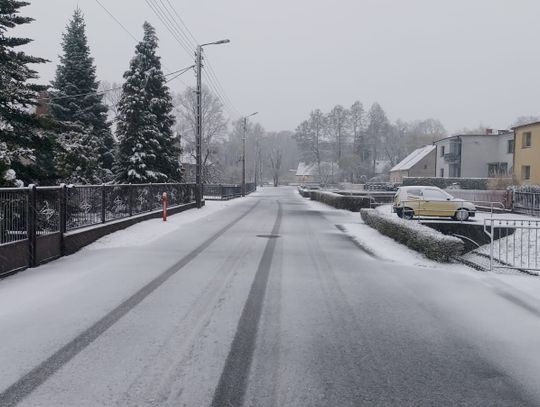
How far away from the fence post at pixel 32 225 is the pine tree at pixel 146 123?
1867cm

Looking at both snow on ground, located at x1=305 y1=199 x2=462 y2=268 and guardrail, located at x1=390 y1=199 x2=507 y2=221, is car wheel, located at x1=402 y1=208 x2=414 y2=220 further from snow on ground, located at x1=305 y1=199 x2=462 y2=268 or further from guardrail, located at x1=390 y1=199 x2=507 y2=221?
snow on ground, located at x1=305 y1=199 x2=462 y2=268

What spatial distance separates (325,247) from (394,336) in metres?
6.78

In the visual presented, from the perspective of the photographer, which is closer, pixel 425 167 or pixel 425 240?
pixel 425 240

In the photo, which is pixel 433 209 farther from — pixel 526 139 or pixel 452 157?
pixel 452 157

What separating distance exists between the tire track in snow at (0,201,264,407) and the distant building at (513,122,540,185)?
3312 centimetres

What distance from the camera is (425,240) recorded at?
1056cm

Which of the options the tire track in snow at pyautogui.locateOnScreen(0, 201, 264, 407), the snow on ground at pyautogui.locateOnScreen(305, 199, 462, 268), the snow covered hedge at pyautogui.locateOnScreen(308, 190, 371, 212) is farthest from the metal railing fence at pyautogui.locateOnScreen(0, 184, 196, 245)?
the snow covered hedge at pyautogui.locateOnScreen(308, 190, 371, 212)

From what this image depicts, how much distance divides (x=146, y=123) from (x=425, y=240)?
2184 cm

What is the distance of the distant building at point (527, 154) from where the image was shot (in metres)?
34.2

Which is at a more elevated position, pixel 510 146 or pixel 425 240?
pixel 510 146

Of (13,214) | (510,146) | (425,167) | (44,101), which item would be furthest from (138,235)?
(425,167)

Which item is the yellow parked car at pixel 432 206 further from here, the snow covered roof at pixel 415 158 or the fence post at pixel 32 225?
the snow covered roof at pixel 415 158

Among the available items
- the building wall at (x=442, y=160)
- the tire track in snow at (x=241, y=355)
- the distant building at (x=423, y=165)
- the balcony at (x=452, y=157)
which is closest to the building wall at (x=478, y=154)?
the balcony at (x=452, y=157)

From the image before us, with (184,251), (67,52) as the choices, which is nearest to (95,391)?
(184,251)
